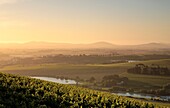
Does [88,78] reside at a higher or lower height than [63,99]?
lower

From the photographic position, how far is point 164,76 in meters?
164

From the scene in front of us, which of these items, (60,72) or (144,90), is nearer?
(144,90)

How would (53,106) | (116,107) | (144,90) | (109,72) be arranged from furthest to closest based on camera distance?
(109,72) → (144,90) → (116,107) → (53,106)

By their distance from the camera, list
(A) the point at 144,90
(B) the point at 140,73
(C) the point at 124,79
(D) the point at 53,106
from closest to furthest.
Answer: (D) the point at 53,106 < (A) the point at 144,90 < (C) the point at 124,79 < (B) the point at 140,73

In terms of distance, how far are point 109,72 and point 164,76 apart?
38.7 m

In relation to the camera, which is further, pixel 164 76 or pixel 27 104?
pixel 164 76

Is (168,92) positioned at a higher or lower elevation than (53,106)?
lower

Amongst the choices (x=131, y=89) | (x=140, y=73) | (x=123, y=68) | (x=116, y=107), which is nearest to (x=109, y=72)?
(x=123, y=68)

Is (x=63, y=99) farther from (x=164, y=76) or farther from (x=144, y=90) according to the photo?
(x=164, y=76)

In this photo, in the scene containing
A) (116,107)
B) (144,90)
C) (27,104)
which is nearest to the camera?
(27,104)

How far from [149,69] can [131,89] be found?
1604 inches

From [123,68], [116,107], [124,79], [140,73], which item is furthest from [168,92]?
[116,107]

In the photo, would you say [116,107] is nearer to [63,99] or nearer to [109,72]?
[63,99]

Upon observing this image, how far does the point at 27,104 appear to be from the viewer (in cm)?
2261
